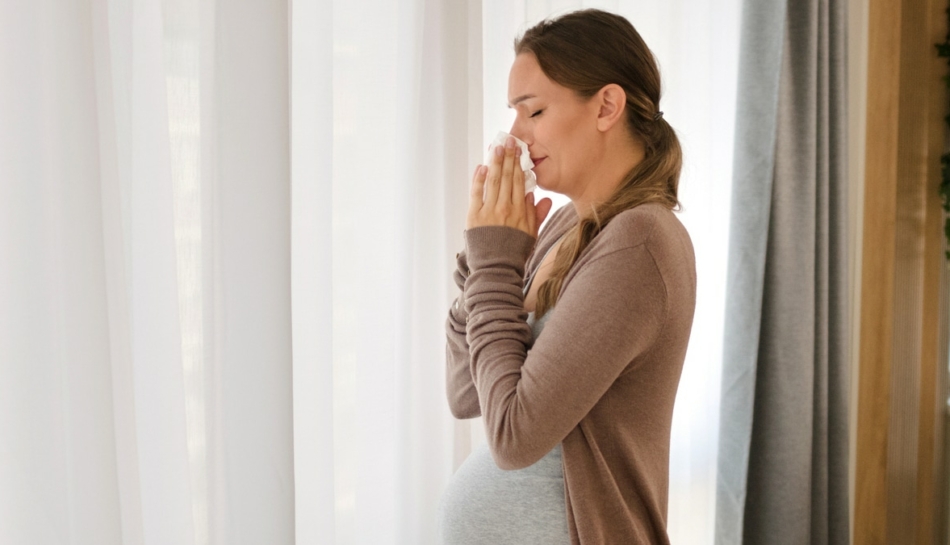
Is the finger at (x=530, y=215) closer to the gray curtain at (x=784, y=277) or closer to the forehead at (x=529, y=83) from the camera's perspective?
the forehead at (x=529, y=83)

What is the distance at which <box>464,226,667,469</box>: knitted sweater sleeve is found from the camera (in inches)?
36.9

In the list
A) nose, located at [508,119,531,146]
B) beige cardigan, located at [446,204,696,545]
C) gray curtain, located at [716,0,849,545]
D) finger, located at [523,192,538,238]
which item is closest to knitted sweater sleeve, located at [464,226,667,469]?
beige cardigan, located at [446,204,696,545]

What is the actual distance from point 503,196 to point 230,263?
0.44 meters

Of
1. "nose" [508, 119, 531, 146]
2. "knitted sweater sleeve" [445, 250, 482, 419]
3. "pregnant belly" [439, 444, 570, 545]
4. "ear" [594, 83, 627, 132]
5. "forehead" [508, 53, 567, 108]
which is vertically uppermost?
"forehead" [508, 53, 567, 108]

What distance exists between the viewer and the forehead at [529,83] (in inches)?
43.6

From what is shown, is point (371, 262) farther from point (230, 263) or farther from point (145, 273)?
point (145, 273)

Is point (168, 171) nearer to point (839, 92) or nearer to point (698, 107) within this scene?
point (698, 107)

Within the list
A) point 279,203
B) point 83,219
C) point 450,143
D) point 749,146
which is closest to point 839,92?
point 749,146

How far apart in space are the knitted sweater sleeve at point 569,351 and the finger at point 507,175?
6.2 inches

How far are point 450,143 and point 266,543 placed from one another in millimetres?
842

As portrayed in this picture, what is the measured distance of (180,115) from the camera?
1155mm

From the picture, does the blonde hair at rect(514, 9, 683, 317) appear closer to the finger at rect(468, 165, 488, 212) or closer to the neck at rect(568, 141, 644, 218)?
the neck at rect(568, 141, 644, 218)

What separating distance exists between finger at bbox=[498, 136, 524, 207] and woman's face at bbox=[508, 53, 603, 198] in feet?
0.14

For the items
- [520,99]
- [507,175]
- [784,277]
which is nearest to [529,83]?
[520,99]
